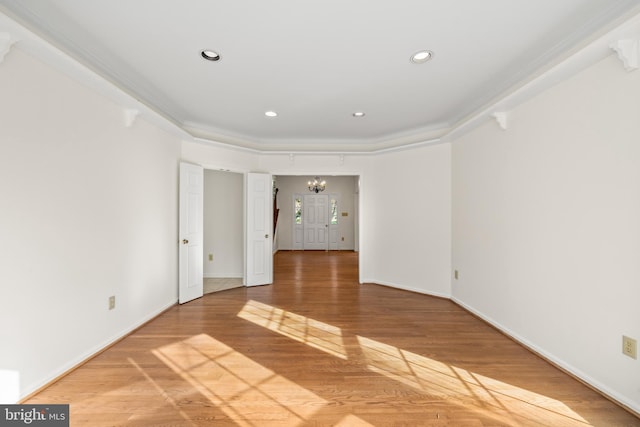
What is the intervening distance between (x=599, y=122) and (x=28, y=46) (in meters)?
4.11

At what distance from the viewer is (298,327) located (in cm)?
325

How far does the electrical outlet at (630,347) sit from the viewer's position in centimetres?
183

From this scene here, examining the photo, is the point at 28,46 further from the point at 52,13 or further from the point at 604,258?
the point at 604,258

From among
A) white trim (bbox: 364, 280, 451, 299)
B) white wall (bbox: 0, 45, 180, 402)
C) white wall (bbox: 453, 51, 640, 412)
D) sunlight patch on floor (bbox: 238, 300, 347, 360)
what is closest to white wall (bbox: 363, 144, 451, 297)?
white trim (bbox: 364, 280, 451, 299)

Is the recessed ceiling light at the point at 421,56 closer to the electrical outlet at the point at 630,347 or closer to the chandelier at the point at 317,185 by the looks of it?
the electrical outlet at the point at 630,347

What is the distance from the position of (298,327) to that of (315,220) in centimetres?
713

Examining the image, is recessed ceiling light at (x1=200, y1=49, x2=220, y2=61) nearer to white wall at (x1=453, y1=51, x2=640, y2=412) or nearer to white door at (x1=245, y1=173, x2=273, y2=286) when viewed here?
white door at (x1=245, y1=173, x2=273, y2=286)

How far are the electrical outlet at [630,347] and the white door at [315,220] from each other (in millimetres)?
8550

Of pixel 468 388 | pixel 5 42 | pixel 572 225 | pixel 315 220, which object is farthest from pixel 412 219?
pixel 315 220

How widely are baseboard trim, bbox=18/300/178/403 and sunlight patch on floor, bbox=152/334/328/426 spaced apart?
1.61ft

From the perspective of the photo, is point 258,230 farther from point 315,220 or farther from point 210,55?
point 315,220

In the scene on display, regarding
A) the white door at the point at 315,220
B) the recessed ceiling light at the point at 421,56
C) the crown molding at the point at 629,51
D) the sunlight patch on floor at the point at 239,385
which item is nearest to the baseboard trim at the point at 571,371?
the sunlight patch on floor at the point at 239,385

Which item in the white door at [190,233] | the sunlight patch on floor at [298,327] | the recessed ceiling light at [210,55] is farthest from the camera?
the white door at [190,233]

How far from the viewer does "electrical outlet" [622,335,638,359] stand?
6.00 ft
